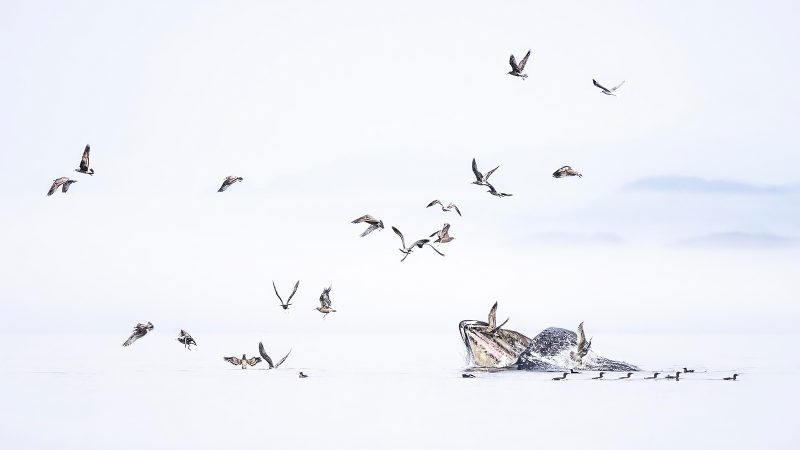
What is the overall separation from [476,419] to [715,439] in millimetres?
10372

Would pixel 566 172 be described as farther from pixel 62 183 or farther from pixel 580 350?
pixel 62 183

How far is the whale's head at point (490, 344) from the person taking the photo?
66.0 m

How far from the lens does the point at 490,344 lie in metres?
66.4

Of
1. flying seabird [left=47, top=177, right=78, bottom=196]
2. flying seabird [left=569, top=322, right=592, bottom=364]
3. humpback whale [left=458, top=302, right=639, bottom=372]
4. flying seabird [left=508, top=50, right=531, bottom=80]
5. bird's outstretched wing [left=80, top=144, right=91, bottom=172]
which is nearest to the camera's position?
bird's outstretched wing [left=80, top=144, right=91, bottom=172]

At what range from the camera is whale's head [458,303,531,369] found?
217 ft

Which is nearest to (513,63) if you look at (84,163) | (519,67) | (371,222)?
(519,67)

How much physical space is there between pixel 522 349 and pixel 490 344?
2.41 m

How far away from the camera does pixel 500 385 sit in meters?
60.0

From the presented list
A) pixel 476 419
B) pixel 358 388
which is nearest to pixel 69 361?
pixel 358 388

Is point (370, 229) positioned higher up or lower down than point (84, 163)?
lower down

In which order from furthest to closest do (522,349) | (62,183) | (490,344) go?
(522,349) → (490,344) → (62,183)

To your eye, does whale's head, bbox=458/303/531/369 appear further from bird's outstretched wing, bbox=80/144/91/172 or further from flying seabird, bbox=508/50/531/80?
bird's outstretched wing, bbox=80/144/91/172

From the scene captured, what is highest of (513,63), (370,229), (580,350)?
(513,63)

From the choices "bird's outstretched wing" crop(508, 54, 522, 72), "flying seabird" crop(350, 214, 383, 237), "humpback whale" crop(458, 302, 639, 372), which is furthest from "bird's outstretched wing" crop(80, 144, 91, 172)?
"humpback whale" crop(458, 302, 639, 372)
